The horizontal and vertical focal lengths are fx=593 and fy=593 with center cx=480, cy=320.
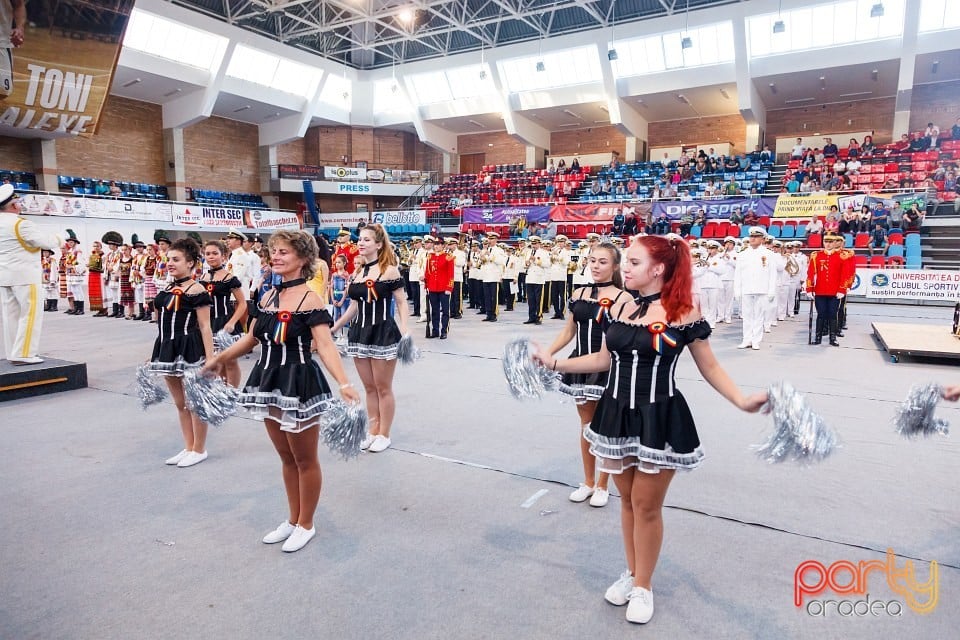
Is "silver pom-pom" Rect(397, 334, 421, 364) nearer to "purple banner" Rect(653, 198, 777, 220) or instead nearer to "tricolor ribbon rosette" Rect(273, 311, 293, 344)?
"tricolor ribbon rosette" Rect(273, 311, 293, 344)

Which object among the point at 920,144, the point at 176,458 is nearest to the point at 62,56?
the point at 176,458

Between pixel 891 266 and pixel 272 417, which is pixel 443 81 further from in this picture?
pixel 272 417

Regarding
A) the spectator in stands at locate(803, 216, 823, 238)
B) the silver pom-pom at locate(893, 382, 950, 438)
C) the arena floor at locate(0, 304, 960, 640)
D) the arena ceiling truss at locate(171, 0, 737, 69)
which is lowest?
the arena floor at locate(0, 304, 960, 640)

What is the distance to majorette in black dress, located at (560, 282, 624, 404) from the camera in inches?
133

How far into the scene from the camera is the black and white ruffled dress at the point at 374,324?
4.38 metres

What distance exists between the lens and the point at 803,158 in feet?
73.9

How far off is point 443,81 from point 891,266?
2072 centimetres

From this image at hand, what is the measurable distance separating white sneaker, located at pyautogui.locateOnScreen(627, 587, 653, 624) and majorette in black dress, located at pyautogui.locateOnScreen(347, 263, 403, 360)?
2516 millimetres

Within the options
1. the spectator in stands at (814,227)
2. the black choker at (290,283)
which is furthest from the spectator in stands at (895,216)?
the black choker at (290,283)

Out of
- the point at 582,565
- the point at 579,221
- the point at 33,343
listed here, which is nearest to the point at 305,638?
the point at 582,565

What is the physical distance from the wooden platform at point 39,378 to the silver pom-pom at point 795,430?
21.7 feet

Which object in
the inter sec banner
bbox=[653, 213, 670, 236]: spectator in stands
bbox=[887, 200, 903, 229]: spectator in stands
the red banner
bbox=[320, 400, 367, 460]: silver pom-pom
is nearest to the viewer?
bbox=[320, 400, 367, 460]: silver pom-pom

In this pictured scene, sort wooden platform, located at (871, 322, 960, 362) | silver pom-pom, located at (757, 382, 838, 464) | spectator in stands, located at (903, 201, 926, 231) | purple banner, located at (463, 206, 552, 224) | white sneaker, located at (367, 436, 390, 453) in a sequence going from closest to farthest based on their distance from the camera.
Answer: silver pom-pom, located at (757, 382, 838, 464) < white sneaker, located at (367, 436, 390, 453) < wooden platform, located at (871, 322, 960, 362) < spectator in stands, located at (903, 201, 926, 231) < purple banner, located at (463, 206, 552, 224)

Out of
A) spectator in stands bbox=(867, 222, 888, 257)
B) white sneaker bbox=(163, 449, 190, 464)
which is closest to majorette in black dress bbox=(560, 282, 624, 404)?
white sneaker bbox=(163, 449, 190, 464)
